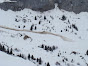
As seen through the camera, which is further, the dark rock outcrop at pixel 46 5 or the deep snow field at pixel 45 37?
the dark rock outcrop at pixel 46 5

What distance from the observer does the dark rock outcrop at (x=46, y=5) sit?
36.0 m

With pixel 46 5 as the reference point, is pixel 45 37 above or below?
below

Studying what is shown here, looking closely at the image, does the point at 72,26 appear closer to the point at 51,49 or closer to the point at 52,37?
the point at 52,37

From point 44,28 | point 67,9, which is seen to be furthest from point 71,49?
point 67,9

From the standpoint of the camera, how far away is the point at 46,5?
1454 inches

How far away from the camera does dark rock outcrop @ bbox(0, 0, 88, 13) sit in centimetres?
3597

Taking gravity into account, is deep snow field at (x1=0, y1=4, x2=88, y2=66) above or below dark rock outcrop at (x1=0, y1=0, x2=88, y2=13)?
below

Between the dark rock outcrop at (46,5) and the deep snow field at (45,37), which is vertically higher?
the dark rock outcrop at (46,5)

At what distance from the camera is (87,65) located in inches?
689

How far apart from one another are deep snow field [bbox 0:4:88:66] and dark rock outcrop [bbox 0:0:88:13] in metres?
1.35

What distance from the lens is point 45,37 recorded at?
84.7 ft

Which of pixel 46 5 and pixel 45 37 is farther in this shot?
pixel 46 5

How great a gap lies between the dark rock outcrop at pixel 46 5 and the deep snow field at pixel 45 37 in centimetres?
135

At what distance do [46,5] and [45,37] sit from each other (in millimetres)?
13692
